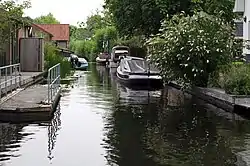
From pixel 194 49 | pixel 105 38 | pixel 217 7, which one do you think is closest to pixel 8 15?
pixel 194 49

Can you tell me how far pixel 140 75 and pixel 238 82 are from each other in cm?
1209

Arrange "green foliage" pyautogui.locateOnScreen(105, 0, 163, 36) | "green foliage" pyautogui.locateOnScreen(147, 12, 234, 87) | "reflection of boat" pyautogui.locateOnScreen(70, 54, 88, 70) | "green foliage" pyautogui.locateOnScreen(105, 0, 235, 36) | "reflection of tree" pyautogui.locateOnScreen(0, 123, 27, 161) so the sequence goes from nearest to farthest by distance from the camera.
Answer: "reflection of tree" pyautogui.locateOnScreen(0, 123, 27, 161), "green foliage" pyautogui.locateOnScreen(147, 12, 234, 87), "green foliage" pyautogui.locateOnScreen(105, 0, 235, 36), "green foliage" pyautogui.locateOnScreen(105, 0, 163, 36), "reflection of boat" pyautogui.locateOnScreen(70, 54, 88, 70)

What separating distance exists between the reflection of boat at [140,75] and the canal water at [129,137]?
388 inches

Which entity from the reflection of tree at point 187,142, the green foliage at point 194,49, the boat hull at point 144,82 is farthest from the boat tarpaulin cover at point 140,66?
the reflection of tree at point 187,142

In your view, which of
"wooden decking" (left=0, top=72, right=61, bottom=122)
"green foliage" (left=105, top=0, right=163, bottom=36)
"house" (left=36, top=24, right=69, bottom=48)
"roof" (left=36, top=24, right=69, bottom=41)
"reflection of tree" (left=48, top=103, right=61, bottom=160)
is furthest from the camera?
"roof" (left=36, top=24, right=69, bottom=41)

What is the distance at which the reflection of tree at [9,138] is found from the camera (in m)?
11.3

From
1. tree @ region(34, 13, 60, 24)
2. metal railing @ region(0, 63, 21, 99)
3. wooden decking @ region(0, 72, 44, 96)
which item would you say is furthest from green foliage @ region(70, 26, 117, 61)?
metal railing @ region(0, 63, 21, 99)

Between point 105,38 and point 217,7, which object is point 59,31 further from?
point 217,7

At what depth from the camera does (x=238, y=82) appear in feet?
64.6

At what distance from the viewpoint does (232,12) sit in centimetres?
3434

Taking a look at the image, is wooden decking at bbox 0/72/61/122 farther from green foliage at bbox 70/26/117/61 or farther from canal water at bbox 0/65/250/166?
green foliage at bbox 70/26/117/61

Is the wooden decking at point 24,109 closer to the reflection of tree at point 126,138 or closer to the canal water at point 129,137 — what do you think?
the canal water at point 129,137

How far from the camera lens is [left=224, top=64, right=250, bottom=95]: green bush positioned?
19469 millimetres

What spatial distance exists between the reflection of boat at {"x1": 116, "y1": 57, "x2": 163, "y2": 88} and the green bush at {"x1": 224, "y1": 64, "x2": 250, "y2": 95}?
9.90 meters
